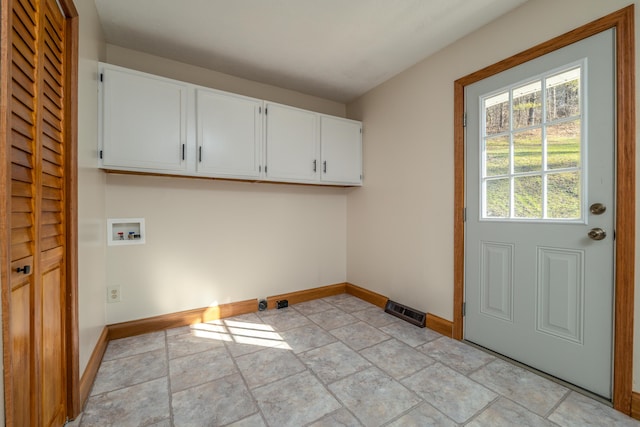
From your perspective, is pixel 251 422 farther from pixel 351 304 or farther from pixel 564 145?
pixel 564 145

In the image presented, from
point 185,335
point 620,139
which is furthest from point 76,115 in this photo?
point 620,139

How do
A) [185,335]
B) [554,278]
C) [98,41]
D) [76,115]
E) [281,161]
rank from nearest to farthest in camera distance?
[76,115], [554,278], [98,41], [185,335], [281,161]

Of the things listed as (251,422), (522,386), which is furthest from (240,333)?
(522,386)

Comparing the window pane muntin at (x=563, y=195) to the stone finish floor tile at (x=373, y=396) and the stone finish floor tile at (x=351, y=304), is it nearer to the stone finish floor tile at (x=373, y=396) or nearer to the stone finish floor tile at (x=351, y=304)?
the stone finish floor tile at (x=373, y=396)

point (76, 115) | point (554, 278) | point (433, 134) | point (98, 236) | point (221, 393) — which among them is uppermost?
point (433, 134)

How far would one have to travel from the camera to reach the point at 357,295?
10.8 ft

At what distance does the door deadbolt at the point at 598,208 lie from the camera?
1.49 m

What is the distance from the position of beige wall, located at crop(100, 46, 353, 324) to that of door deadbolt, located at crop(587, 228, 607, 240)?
7.52 feet

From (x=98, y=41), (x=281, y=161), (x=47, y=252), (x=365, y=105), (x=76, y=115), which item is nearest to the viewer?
(x=47, y=252)

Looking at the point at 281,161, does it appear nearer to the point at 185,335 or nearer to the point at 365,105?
the point at 365,105

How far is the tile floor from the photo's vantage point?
1393mm

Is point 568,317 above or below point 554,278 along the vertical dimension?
below

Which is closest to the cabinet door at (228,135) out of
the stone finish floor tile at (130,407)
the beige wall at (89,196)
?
the beige wall at (89,196)

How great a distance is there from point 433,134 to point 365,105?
1074 millimetres
